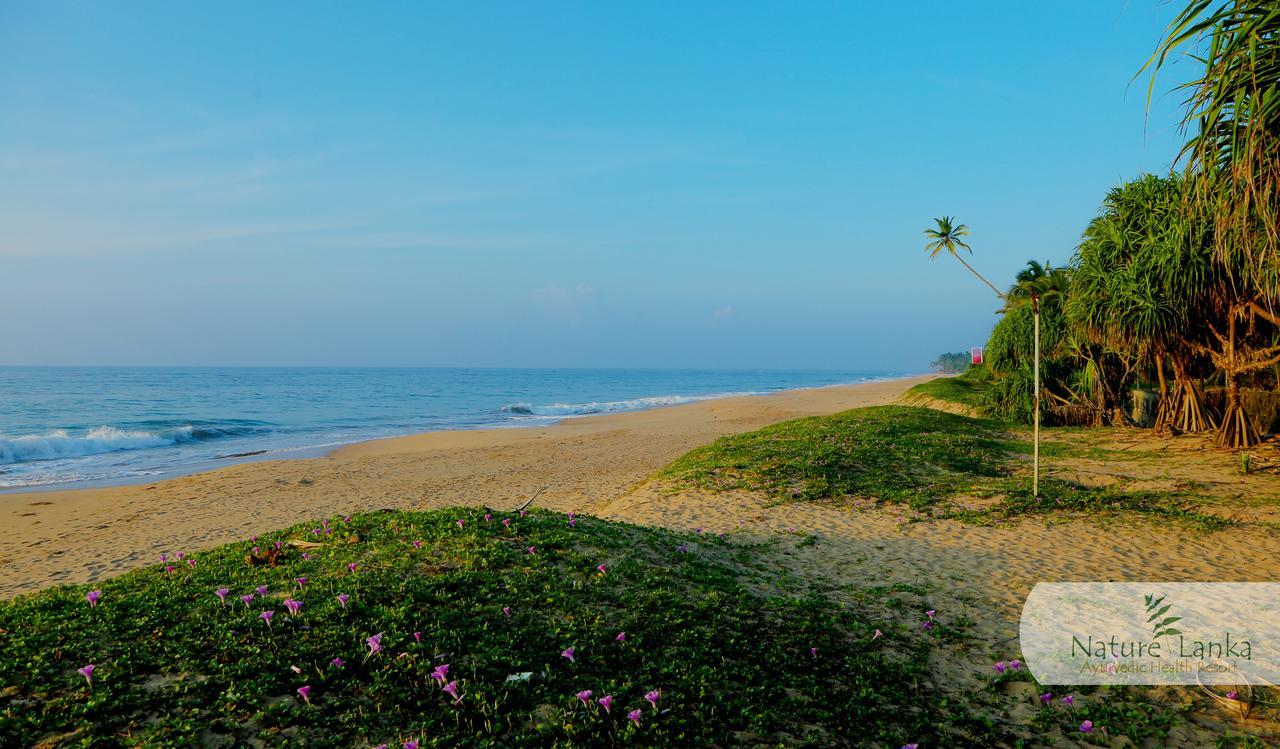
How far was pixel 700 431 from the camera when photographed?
94.7ft

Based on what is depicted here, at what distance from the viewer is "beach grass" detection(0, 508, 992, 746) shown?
3.59m

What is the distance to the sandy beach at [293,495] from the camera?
36.6ft

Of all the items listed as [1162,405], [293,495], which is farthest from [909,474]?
[293,495]

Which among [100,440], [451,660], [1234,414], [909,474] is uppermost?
[1234,414]

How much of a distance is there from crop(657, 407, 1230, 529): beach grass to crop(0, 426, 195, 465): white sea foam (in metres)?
25.2

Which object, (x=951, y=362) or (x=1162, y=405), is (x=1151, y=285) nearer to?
(x=1162, y=405)

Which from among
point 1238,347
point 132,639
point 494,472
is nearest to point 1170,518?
point 1238,347

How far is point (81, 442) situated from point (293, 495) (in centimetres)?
1775

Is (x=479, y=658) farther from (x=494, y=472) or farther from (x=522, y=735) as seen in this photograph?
(x=494, y=472)

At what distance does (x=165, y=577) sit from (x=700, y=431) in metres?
24.1

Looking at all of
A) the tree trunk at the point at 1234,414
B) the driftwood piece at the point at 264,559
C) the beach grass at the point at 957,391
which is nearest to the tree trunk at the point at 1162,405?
the tree trunk at the point at 1234,414

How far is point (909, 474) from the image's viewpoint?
13.6m
